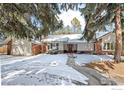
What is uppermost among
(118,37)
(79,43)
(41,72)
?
(118,37)

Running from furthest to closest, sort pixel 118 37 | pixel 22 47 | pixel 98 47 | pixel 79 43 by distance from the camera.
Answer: pixel 22 47
pixel 98 47
pixel 79 43
pixel 118 37

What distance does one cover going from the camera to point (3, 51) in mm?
5168

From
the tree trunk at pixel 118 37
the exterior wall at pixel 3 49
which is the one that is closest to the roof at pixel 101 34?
the tree trunk at pixel 118 37

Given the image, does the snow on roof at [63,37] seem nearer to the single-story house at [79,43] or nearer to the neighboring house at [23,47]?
the single-story house at [79,43]

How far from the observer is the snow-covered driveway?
4629mm

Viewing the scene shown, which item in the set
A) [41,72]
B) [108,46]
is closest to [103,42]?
[108,46]

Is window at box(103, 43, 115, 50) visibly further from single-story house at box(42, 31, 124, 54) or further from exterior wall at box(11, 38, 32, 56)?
exterior wall at box(11, 38, 32, 56)

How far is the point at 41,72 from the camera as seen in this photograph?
4.73m

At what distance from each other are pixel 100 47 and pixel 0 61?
1954mm

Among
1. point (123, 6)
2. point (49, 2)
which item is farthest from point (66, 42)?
point (123, 6)

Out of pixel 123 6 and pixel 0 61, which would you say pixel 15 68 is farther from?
pixel 123 6

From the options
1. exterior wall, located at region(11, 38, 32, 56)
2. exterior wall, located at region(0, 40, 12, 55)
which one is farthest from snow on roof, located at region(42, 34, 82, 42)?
exterior wall, located at region(0, 40, 12, 55)

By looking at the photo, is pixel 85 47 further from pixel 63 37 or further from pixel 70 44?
pixel 63 37

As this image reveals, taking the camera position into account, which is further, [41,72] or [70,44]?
[70,44]
